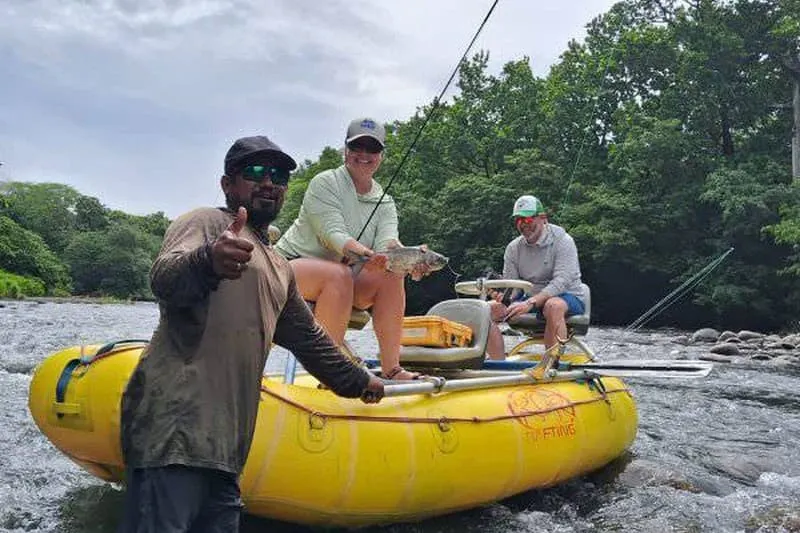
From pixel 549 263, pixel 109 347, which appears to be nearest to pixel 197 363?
pixel 109 347

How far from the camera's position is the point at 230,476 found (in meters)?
2.56

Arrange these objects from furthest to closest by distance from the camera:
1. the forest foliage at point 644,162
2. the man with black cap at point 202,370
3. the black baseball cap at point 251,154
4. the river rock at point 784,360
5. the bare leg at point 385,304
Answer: the forest foliage at point 644,162 < the river rock at point 784,360 < the bare leg at point 385,304 < the black baseball cap at point 251,154 < the man with black cap at point 202,370

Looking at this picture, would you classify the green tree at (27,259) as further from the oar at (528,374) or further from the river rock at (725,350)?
the oar at (528,374)

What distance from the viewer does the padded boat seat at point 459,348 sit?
5.72 m

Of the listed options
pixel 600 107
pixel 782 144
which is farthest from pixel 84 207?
Answer: pixel 782 144

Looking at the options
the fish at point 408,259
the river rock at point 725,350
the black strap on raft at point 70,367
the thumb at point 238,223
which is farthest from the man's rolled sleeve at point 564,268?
the river rock at point 725,350

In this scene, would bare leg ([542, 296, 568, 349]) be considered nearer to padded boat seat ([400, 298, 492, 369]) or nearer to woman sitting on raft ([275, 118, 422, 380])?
padded boat seat ([400, 298, 492, 369])

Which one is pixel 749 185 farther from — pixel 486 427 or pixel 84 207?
pixel 84 207

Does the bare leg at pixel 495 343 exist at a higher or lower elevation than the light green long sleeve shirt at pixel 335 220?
lower

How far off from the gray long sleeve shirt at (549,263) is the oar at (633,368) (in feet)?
2.25

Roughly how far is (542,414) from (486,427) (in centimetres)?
72

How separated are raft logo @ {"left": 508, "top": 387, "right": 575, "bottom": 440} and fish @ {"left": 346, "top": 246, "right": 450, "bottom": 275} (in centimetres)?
122

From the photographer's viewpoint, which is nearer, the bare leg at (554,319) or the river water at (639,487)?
the river water at (639,487)

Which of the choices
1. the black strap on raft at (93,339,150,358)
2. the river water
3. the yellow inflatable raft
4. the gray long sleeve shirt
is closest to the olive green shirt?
the yellow inflatable raft
